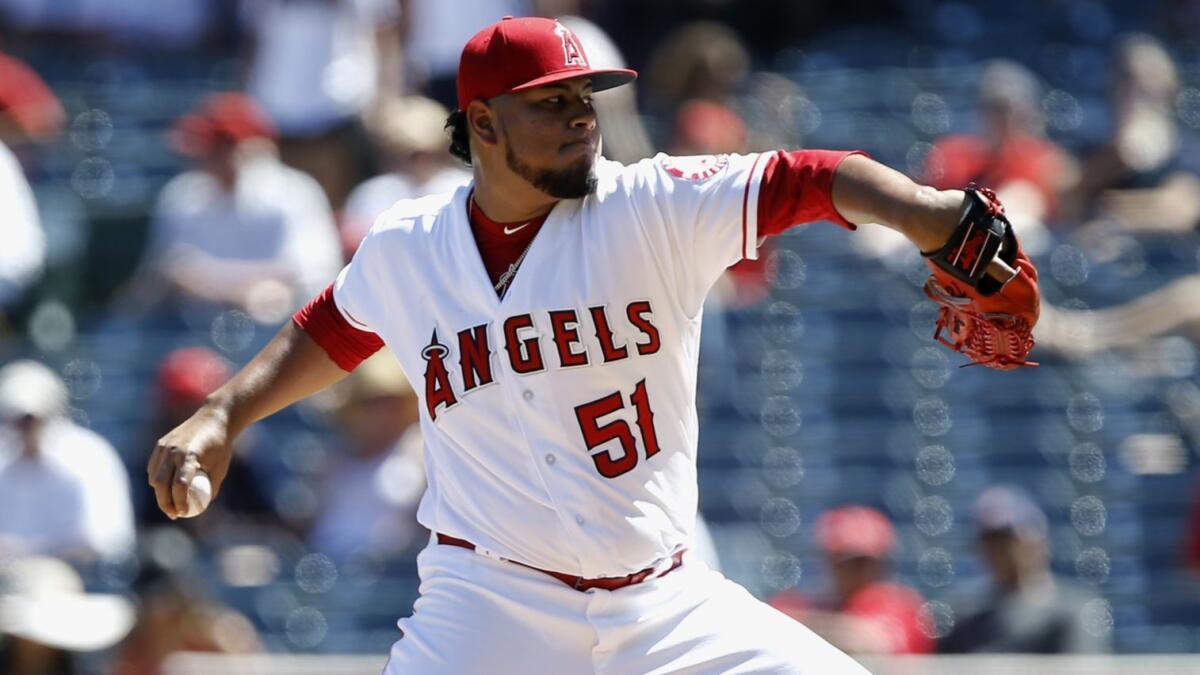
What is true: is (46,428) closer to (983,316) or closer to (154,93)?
(154,93)

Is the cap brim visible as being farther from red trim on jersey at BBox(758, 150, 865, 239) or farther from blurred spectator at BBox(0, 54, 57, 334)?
blurred spectator at BBox(0, 54, 57, 334)

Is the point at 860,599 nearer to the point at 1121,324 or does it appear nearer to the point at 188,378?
the point at 1121,324

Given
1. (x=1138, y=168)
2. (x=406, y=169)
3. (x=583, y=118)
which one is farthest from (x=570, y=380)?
(x=1138, y=168)

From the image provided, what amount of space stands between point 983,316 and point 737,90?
5526 mm

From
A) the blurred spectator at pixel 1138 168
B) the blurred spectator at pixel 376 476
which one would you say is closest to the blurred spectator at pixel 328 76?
the blurred spectator at pixel 376 476

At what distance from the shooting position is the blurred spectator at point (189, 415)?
6.82 metres

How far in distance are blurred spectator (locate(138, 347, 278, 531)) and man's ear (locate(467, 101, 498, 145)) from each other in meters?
3.47

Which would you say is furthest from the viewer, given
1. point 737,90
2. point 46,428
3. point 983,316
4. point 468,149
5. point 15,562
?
point 737,90

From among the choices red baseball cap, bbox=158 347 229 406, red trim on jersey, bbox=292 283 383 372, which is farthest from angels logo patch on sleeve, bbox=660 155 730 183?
red baseball cap, bbox=158 347 229 406

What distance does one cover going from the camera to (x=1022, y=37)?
31.3ft

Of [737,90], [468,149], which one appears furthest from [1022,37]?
[468,149]

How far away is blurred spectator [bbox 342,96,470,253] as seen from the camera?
736 centimetres

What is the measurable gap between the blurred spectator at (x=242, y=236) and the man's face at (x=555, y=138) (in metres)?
4.19

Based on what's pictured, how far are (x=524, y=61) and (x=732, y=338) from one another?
14.1ft
